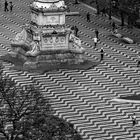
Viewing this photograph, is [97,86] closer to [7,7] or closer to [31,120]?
[31,120]

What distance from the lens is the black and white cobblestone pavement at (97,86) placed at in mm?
52234

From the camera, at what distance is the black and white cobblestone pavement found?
52.2 meters

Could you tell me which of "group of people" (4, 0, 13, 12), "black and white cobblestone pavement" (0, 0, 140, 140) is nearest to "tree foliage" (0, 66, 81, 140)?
"black and white cobblestone pavement" (0, 0, 140, 140)

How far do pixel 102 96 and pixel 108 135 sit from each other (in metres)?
8.50

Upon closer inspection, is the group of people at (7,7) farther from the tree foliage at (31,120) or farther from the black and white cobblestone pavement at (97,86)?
the tree foliage at (31,120)

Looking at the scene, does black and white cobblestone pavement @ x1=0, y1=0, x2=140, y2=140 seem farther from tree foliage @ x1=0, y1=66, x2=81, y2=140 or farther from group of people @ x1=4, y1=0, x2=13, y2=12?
group of people @ x1=4, y1=0, x2=13, y2=12

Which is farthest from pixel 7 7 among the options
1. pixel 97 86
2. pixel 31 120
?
pixel 31 120

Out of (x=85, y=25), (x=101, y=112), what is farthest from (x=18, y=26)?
(x=101, y=112)

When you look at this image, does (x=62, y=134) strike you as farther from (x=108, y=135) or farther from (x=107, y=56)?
(x=107, y=56)

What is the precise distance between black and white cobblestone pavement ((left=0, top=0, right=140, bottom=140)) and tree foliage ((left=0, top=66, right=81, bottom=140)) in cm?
717

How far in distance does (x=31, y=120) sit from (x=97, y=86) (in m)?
19.7

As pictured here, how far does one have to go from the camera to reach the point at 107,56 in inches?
2763

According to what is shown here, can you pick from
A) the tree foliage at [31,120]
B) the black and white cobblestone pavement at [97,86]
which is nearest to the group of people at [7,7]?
the black and white cobblestone pavement at [97,86]

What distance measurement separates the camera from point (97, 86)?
6078 cm
